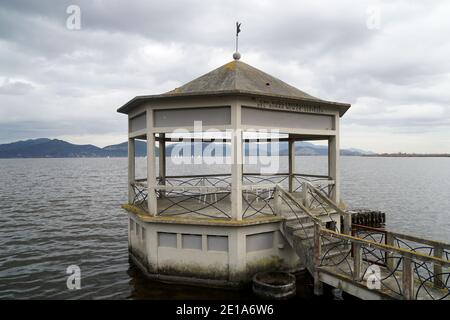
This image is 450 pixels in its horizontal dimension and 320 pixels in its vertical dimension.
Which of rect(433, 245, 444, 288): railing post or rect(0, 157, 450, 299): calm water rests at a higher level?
rect(433, 245, 444, 288): railing post

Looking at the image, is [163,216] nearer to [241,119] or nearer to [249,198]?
[241,119]

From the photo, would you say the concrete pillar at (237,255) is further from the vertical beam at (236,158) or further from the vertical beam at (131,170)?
the vertical beam at (131,170)

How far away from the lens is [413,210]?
35.5 meters

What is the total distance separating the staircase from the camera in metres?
7.84

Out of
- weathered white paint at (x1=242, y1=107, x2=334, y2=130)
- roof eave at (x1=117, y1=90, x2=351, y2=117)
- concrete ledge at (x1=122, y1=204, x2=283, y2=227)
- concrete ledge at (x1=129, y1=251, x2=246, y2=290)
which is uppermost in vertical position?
roof eave at (x1=117, y1=90, x2=351, y2=117)

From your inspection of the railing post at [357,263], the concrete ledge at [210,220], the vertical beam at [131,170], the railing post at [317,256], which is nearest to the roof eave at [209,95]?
the vertical beam at [131,170]

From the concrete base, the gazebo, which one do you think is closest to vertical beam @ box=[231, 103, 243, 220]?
the gazebo

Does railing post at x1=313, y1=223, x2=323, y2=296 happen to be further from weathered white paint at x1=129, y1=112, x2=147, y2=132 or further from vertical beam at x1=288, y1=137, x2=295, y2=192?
vertical beam at x1=288, y1=137, x2=295, y2=192

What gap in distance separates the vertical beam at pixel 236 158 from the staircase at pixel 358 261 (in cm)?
153

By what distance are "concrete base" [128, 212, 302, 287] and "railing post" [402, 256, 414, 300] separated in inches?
160

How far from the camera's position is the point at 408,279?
7.69 metres

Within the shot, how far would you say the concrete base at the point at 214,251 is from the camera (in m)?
10.5
